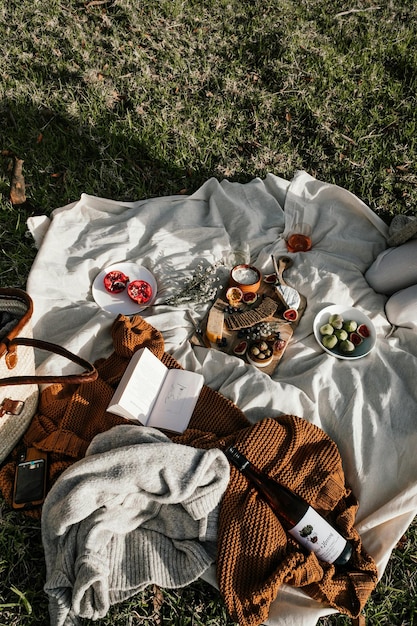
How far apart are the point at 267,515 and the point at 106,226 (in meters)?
2.40

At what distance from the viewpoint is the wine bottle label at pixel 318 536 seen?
244 centimetres

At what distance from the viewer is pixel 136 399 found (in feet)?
8.96

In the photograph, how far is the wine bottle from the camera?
244 cm

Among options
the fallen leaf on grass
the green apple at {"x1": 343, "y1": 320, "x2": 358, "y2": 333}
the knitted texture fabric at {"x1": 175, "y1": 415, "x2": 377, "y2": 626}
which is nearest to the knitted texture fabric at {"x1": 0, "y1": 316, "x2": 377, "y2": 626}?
the knitted texture fabric at {"x1": 175, "y1": 415, "x2": 377, "y2": 626}

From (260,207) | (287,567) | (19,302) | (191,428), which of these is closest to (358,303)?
(260,207)

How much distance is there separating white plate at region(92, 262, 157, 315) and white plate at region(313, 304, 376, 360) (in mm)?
1149

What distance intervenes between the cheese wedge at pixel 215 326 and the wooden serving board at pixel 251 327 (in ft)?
0.04

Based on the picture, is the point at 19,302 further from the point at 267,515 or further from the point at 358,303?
the point at 358,303

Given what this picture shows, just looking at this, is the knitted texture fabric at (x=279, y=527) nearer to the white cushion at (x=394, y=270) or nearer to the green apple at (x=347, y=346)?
the green apple at (x=347, y=346)

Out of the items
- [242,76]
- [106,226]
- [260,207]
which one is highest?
[242,76]

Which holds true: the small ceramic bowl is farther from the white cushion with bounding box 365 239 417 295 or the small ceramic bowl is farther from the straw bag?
the straw bag

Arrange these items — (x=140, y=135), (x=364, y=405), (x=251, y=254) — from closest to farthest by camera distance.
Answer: (x=364, y=405) → (x=251, y=254) → (x=140, y=135)

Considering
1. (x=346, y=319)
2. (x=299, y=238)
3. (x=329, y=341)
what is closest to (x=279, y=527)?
(x=329, y=341)

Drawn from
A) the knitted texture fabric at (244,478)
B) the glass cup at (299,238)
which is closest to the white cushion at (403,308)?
the glass cup at (299,238)
